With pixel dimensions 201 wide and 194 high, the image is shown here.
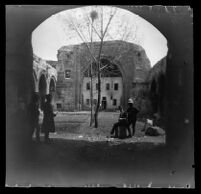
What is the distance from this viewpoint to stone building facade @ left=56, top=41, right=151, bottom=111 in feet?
25.3

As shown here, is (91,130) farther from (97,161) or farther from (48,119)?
(48,119)

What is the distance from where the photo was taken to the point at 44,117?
7711 mm

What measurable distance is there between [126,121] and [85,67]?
4.49 ft

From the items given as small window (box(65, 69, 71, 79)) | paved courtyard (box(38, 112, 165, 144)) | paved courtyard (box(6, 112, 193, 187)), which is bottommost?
paved courtyard (box(6, 112, 193, 187))

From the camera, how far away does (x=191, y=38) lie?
Answer: 7.75 metres

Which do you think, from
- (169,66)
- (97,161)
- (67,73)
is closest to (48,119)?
(67,73)

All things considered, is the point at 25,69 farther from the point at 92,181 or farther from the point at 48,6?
the point at 92,181

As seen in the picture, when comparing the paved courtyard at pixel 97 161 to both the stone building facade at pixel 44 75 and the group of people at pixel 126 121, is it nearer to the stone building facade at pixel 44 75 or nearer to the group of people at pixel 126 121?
the group of people at pixel 126 121

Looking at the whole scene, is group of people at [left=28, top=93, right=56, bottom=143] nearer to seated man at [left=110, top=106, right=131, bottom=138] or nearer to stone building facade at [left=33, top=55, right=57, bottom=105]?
stone building facade at [left=33, top=55, right=57, bottom=105]

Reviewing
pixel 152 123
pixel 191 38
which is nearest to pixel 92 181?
pixel 152 123

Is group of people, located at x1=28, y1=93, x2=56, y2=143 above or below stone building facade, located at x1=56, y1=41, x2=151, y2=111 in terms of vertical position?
below

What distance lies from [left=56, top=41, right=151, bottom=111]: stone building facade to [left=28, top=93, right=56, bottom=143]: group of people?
0.73ft

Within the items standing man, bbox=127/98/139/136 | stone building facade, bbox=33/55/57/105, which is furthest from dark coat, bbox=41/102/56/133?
standing man, bbox=127/98/139/136

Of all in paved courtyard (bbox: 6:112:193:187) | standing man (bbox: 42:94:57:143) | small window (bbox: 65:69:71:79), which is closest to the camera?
paved courtyard (bbox: 6:112:193:187)
